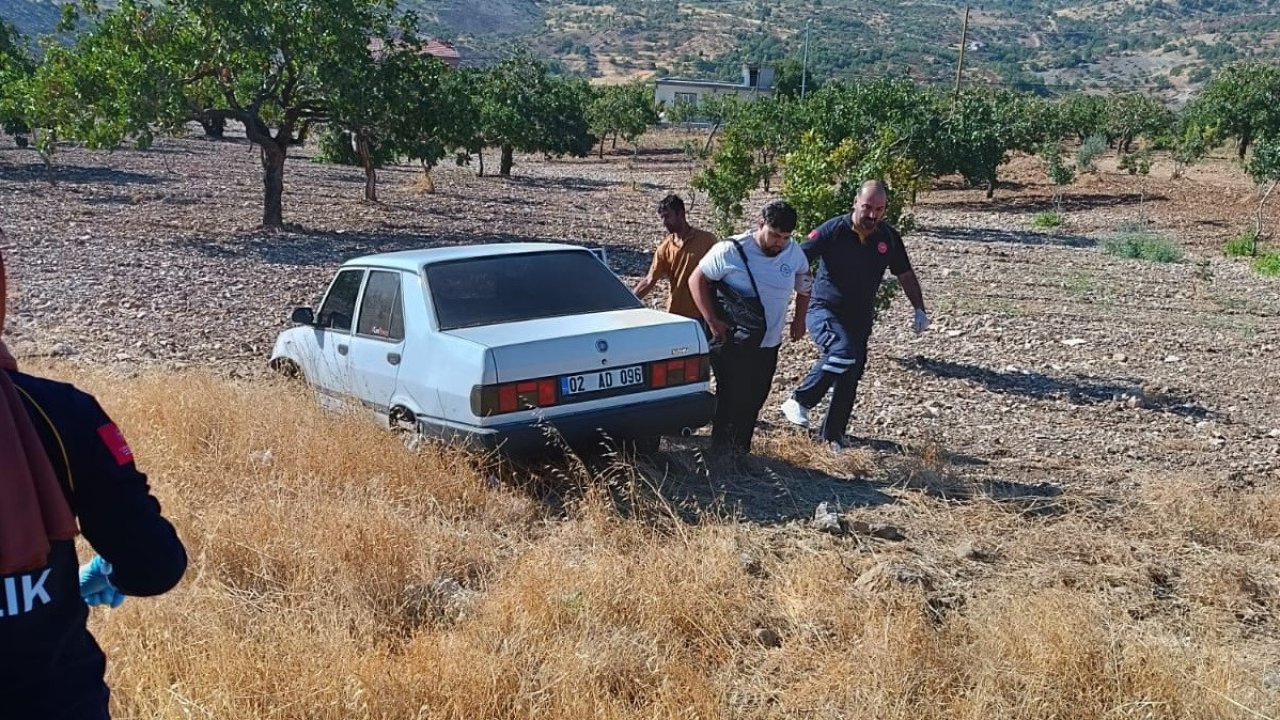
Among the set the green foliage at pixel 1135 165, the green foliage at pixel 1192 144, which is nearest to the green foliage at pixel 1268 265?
the green foliage at pixel 1135 165

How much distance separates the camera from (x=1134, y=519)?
5711 mm

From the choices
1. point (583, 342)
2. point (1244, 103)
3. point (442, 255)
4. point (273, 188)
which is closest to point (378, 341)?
point (442, 255)

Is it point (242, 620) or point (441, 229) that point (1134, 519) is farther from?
point (441, 229)

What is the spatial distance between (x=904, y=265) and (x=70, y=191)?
21545mm

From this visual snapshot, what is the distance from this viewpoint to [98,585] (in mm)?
2283

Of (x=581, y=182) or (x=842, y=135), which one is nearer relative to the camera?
(x=842, y=135)

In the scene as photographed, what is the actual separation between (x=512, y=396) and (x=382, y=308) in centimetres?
145

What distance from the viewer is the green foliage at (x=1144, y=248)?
1809cm

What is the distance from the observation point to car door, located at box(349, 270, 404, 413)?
6.42 metres

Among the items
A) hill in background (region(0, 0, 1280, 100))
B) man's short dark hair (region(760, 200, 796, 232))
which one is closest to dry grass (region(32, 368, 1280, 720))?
man's short dark hair (region(760, 200, 796, 232))

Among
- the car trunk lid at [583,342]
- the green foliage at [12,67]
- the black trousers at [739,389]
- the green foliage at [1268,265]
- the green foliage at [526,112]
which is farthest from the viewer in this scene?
the green foliage at [526,112]

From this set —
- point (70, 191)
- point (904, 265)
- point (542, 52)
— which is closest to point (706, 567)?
point (904, 265)

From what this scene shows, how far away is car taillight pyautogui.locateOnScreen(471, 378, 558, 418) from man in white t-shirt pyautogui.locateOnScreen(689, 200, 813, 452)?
1.33 m

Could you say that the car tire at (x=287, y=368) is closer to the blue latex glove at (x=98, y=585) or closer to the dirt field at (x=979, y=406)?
the dirt field at (x=979, y=406)
